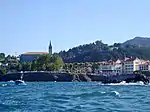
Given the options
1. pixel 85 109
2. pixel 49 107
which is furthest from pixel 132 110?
pixel 49 107

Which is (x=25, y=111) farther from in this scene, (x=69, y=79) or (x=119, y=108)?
(x=69, y=79)

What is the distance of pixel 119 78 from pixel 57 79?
60949mm

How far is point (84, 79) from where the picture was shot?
19762 cm

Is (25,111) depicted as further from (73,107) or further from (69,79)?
(69,79)

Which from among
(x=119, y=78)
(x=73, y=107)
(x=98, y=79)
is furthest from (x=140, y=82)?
(x=73, y=107)

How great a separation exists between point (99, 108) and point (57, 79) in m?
161

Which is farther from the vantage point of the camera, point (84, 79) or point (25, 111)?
point (84, 79)

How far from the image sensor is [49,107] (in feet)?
127

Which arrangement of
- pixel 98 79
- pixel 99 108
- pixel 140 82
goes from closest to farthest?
1. pixel 99 108
2. pixel 140 82
3. pixel 98 79

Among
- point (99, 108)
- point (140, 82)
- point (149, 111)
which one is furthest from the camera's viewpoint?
point (140, 82)

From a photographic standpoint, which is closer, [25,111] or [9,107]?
[25,111]

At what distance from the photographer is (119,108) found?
124ft

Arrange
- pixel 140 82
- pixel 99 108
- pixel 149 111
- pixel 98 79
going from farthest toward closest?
1. pixel 98 79
2. pixel 140 82
3. pixel 99 108
4. pixel 149 111

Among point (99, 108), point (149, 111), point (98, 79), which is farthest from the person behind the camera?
point (98, 79)
